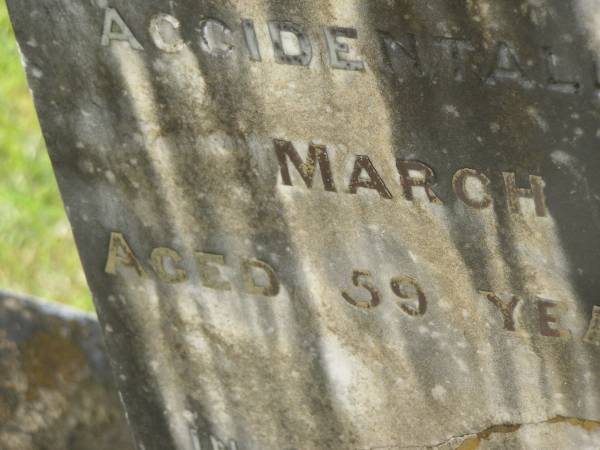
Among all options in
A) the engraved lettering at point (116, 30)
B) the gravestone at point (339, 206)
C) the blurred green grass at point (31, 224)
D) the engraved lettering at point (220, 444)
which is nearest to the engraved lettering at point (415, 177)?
the gravestone at point (339, 206)

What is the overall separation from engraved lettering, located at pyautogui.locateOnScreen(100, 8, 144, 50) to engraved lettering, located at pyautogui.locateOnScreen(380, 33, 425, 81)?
0.32m

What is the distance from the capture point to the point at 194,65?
1.46 m

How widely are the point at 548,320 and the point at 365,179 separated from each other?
1.00 ft

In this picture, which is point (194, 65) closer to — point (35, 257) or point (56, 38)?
point (56, 38)

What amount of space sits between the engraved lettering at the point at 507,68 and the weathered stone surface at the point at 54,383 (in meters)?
1.13

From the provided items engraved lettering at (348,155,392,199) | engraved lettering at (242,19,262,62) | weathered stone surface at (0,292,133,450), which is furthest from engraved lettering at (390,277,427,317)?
weathered stone surface at (0,292,133,450)

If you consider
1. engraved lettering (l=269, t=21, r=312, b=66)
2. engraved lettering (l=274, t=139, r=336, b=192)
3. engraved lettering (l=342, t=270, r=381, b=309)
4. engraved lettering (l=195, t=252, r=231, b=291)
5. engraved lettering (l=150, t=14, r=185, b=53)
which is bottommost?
engraved lettering (l=342, t=270, r=381, b=309)

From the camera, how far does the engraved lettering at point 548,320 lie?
1503mm

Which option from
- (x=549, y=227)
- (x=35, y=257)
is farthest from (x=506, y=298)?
(x=35, y=257)

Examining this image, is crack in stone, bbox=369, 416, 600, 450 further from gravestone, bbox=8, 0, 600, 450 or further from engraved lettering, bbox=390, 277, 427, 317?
engraved lettering, bbox=390, 277, 427, 317

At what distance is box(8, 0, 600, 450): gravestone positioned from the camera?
134 cm

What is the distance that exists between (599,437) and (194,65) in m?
0.76

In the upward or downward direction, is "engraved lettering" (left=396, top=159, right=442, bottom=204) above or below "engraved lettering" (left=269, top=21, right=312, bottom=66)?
below

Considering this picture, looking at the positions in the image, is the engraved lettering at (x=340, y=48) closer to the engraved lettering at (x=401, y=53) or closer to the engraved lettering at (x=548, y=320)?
the engraved lettering at (x=401, y=53)
